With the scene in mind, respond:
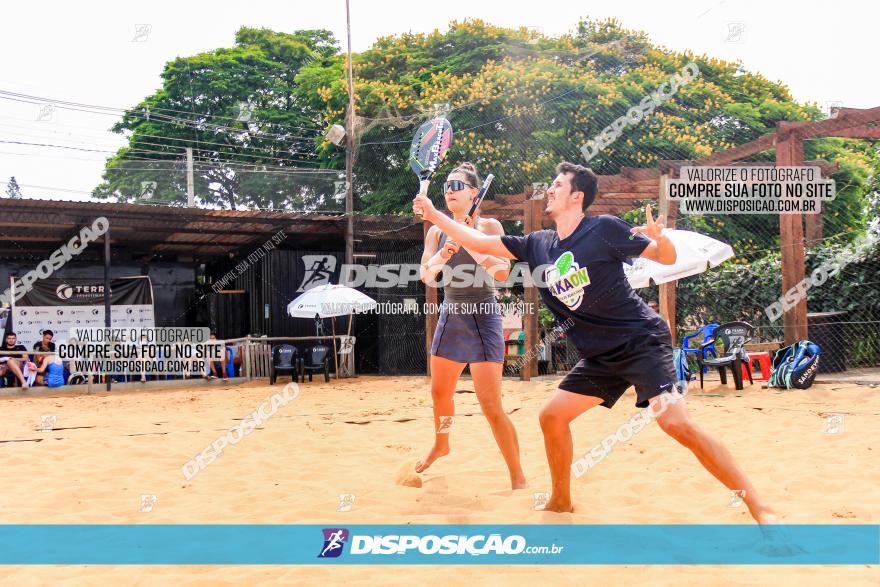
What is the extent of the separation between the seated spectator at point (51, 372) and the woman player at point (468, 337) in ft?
35.5

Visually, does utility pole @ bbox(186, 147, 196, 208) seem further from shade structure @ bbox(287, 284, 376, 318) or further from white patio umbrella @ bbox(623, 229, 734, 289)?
white patio umbrella @ bbox(623, 229, 734, 289)

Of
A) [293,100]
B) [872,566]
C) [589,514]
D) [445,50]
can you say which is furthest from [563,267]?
[293,100]

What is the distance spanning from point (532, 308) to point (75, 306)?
39.0 feet

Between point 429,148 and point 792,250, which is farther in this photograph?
point 792,250

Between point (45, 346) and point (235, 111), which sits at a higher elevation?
point (235, 111)

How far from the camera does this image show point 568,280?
3.33 meters

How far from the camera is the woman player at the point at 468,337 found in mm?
4059

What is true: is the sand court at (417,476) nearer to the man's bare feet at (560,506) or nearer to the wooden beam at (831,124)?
the man's bare feet at (560,506)

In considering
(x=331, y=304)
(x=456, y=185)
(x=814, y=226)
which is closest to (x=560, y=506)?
(x=456, y=185)

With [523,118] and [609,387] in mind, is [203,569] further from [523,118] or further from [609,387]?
[523,118]

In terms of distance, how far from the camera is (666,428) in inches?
117

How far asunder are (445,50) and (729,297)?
1276cm

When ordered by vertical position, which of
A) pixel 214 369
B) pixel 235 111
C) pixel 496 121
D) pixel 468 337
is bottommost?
pixel 214 369

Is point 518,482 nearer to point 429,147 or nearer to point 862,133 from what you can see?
point 429,147
